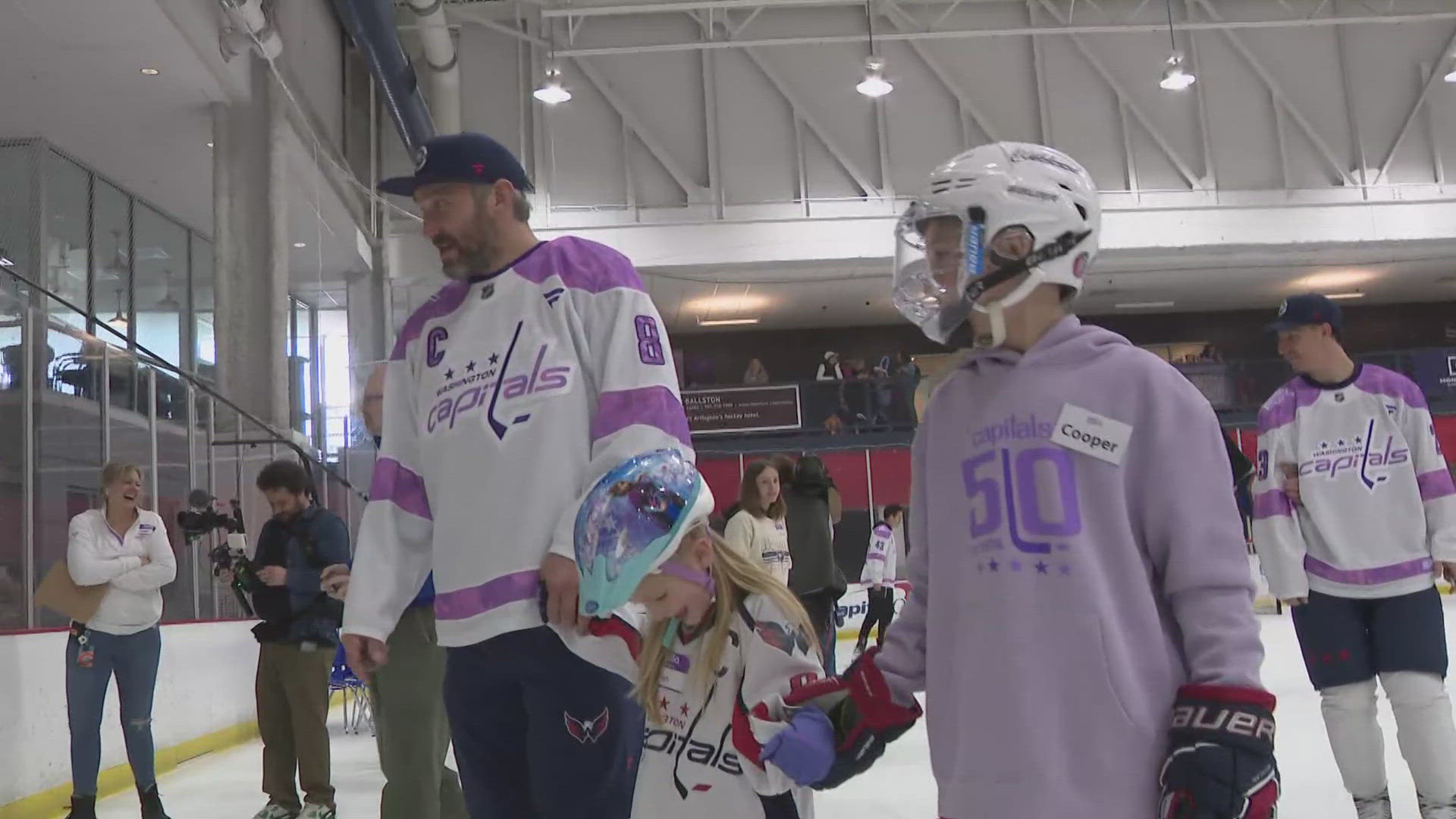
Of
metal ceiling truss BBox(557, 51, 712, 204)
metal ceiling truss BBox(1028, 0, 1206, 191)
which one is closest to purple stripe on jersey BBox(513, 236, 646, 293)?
metal ceiling truss BBox(557, 51, 712, 204)

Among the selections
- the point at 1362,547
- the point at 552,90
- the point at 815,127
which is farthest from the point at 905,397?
Answer: the point at 1362,547

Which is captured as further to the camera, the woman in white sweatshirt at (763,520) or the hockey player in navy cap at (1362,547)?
the woman in white sweatshirt at (763,520)

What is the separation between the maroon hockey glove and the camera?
5.30 feet

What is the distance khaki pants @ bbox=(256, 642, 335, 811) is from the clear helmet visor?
355 cm

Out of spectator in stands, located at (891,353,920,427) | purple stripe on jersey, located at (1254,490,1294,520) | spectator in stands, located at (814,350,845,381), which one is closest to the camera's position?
purple stripe on jersey, located at (1254,490,1294,520)

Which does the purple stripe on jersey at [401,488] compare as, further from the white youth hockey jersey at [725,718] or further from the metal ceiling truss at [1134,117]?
the metal ceiling truss at [1134,117]

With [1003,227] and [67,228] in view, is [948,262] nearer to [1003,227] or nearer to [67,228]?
[1003,227]

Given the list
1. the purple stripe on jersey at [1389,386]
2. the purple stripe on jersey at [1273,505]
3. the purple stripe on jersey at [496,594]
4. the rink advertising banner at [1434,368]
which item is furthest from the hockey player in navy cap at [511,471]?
the rink advertising banner at [1434,368]

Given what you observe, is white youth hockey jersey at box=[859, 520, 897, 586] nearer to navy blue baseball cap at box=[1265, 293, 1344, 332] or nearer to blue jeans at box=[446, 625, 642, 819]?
navy blue baseball cap at box=[1265, 293, 1344, 332]

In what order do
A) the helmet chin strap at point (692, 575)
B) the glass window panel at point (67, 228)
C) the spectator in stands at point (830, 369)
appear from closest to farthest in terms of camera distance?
the helmet chin strap at point (692, 575) → the glass window panel at point (67, 228) → the spectator in stands at point (830, 369)

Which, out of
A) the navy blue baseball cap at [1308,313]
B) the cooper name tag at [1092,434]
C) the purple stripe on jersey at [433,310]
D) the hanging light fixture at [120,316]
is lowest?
the cooper name tag at [1092,434]

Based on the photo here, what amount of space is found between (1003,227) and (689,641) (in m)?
0.86

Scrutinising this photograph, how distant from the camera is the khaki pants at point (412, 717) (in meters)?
2.84

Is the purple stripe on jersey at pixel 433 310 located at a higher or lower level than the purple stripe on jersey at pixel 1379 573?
higher
